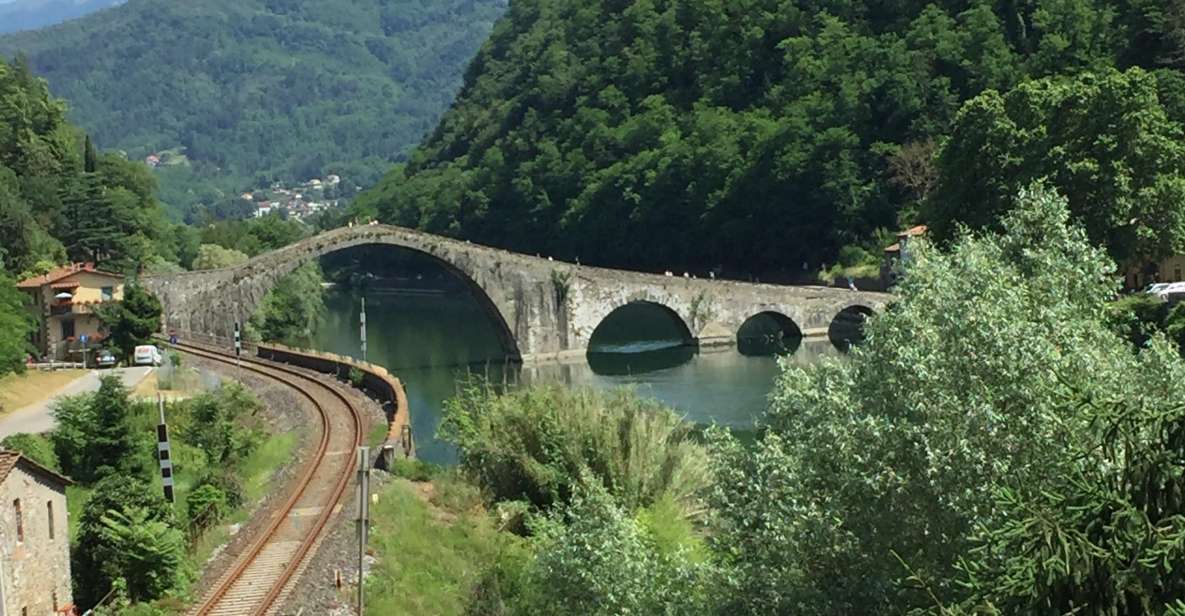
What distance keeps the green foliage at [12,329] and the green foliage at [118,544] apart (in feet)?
65.2

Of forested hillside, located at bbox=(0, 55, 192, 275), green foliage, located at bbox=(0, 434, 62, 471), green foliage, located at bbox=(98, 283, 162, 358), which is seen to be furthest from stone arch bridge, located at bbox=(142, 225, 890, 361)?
green foliage, located at bbox=(0, 434, 62, 471)

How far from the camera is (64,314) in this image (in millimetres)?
55812

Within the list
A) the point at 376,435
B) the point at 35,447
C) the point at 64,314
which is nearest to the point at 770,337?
the point at 64,314

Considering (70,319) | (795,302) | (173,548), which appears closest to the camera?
(173,548)

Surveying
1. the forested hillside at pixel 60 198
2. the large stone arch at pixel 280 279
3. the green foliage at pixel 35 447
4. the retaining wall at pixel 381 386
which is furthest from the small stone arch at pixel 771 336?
the green foliage at pixel 35 447

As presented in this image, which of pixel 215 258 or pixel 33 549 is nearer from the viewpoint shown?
pixel 33 549

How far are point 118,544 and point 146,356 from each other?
2828 cm

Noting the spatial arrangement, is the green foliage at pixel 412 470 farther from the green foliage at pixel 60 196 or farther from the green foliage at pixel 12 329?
the green foliage at pixel 60 196

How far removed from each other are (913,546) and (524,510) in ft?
43.0

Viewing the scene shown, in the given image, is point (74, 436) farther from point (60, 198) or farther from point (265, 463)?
point (60, 198)

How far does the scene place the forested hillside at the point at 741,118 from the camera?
85625 millimetres

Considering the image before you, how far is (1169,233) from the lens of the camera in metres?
48.3

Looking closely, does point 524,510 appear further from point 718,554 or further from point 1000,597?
point 1000,597

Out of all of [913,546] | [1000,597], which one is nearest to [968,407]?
[913,546]
